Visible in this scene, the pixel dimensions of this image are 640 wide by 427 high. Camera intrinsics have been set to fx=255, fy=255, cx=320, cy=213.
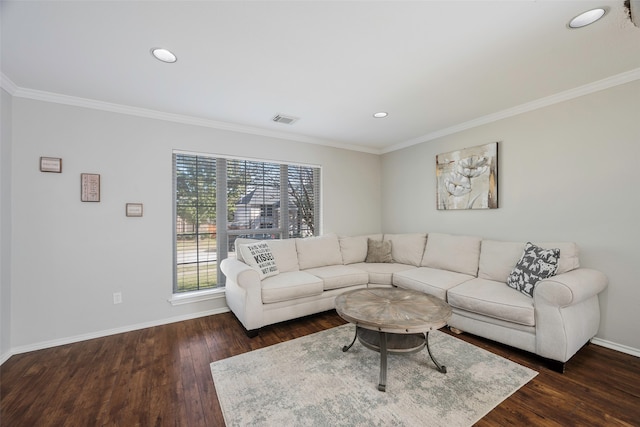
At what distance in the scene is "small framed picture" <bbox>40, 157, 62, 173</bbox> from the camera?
2.48 meters

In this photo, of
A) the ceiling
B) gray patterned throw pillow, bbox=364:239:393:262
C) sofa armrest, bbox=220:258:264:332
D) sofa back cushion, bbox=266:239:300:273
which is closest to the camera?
the ceiling

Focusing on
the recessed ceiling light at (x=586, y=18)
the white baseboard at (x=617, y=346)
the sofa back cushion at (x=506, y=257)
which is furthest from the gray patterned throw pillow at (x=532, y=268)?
the recessed ceiling light at (x=586, y=18)

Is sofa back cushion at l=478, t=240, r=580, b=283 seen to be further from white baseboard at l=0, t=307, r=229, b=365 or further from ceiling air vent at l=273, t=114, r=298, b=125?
white baseboard at l=0, t=307, r=229, b=365

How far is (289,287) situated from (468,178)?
2.74 m

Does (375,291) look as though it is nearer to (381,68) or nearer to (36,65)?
(381,68)

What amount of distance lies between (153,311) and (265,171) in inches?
88.7

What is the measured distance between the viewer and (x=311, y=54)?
1.93 meters

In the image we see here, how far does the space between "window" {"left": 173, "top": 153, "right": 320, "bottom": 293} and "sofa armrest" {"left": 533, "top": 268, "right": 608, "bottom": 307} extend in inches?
118

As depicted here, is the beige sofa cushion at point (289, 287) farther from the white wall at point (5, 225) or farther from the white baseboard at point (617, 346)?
the white baseboard at point (617, 346)

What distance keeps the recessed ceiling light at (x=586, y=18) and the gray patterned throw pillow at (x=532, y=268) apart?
1.81m

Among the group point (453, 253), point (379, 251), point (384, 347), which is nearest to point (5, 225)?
point (384, 347)

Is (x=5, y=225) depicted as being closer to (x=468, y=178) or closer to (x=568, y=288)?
(x=568, y=288)

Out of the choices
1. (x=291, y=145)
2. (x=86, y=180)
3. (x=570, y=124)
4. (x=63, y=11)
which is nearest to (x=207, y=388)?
(x=86, y=180)

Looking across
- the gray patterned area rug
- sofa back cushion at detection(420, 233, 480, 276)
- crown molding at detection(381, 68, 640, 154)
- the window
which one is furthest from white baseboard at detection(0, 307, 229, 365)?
crown molding at detection(381, 68, 640, 154)
